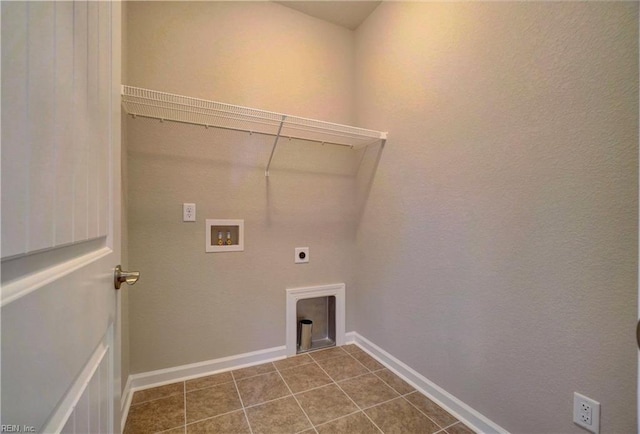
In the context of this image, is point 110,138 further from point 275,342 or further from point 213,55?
point 275,342

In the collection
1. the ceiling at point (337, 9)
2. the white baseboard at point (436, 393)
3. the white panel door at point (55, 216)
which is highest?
the ceiling at point (337, 9)

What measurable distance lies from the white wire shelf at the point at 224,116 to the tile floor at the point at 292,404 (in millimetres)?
→ 1512

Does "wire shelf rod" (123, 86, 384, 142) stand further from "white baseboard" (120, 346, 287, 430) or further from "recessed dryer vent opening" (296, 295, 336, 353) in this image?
"white baseboard" (120, 346, 287, 430)

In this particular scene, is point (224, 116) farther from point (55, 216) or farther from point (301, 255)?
point (55, 216)

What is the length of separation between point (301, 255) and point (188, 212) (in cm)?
90

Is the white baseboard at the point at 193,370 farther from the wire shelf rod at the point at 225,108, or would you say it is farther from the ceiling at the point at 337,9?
the ceiling at the point at 337,9

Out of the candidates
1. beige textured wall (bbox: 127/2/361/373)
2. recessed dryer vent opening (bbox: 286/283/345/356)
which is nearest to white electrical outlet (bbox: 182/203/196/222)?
beige textured wall (bbox: 127/2/361/373)

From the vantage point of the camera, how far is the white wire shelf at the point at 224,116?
1.39m

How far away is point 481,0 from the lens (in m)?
1.32

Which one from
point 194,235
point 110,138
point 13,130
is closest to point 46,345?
point 13,130

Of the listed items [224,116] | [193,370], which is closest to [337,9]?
[224,116]

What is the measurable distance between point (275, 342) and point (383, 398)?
868mm

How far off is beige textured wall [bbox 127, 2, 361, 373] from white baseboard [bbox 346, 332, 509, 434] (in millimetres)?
403

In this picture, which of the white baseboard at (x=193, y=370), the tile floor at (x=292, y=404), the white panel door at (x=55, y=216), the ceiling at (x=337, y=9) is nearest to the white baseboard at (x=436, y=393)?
the tile floor at (x=292, y=404)
